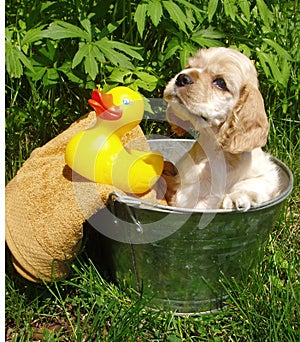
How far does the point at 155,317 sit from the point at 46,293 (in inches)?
23.9

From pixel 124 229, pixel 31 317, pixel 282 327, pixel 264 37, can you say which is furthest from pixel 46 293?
pixel 264 37

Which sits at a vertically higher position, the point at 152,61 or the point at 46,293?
the point at 152,61

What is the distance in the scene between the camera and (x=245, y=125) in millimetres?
2502

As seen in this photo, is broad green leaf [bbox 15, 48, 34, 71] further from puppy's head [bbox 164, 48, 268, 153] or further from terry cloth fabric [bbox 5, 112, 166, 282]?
puppy's head [bbox 164, 48, 268, 153]

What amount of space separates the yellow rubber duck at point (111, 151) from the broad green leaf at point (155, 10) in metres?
0.43

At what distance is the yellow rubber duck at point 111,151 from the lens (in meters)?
2.39

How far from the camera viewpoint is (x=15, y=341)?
2.37 meters

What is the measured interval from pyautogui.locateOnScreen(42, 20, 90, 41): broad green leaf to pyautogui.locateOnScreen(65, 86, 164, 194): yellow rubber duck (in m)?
0.39

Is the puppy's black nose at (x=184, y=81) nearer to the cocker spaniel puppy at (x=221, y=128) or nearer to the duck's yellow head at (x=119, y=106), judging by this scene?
the cocker spaniel puppy at (x=221, y=128)

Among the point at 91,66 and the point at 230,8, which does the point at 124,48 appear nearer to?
the point at 91,66

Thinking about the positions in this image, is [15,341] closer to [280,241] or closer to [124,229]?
[124,229]

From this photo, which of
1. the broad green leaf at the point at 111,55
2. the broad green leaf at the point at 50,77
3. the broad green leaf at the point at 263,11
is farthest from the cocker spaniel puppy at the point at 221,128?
the broad green leaf at the point at 50,77

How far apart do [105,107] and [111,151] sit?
195 millimetres

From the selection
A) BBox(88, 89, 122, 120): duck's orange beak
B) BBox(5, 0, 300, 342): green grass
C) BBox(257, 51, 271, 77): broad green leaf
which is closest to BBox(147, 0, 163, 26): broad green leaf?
BBox(5, 0, 300, 342): green grass
